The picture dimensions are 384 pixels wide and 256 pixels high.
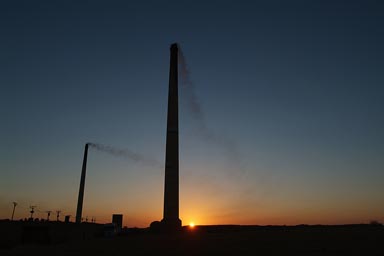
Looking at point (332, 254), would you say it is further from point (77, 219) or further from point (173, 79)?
point (77, 219)

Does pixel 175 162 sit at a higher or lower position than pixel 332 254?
higher

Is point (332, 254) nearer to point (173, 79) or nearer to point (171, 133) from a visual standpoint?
point (171, 133)

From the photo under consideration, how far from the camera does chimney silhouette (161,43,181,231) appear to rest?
168 feet

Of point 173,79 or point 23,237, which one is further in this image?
point 173,79

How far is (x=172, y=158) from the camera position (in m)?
53.6

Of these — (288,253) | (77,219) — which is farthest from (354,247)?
(77,219)

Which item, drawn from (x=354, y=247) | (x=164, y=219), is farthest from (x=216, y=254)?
(x=164, y=219)

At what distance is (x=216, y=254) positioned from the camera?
26.7 meters

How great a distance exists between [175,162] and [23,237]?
22237 mm

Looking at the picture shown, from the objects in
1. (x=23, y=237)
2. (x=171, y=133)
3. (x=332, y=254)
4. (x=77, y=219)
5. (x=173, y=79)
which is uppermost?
(x=173, y=79)

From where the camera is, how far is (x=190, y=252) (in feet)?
92.6

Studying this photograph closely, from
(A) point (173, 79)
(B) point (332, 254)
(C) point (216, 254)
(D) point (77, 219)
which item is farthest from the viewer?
(D) point (77, 219)

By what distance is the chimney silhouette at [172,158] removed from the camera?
2015 inches

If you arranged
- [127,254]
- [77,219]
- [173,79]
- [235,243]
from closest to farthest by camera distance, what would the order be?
[127,254] → [235,243] → [173,79] → [77,219]
